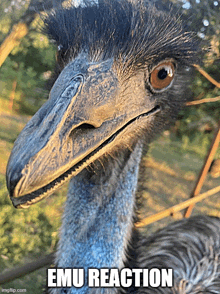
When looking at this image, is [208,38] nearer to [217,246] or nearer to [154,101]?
[154,101]

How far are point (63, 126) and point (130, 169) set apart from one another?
2.06 feet

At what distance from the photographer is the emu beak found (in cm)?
81

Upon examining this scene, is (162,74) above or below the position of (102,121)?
above

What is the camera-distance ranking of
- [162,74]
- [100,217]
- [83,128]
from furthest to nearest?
1. [100,217]
2. [162,74]
3. [83,128]

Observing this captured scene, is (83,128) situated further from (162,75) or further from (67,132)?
(162,75)

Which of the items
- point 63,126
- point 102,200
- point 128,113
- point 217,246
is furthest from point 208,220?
point 63,126

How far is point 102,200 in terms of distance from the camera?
144 centimetres

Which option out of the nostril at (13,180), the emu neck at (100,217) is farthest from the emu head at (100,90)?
the emu neck at (100,217)

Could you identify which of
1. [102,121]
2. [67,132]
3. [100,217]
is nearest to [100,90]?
[102,121]

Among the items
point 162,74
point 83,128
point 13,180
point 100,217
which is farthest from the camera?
point 100,217

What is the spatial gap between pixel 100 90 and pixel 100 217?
24.1 inches

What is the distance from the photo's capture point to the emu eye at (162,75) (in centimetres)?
126

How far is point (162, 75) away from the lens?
4.24ft

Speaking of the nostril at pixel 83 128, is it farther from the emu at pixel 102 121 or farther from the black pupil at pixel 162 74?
the black pupil at pixel 162 74
